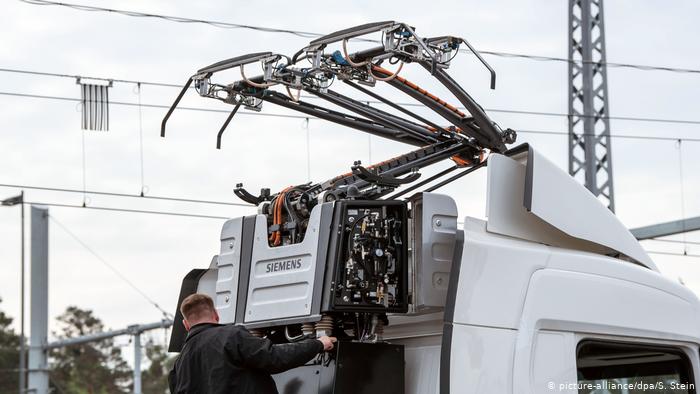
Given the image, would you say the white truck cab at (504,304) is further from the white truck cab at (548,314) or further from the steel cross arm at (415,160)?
the steel cross arm at (415,160)

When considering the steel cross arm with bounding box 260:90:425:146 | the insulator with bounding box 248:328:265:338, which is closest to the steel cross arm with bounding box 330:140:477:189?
the steel cross arm with bounding box 260:90:425:146

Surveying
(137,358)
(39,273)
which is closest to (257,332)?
(39,273)

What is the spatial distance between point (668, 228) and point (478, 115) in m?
17.2

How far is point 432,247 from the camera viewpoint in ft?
19.0

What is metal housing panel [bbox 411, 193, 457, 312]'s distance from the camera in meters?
5.73

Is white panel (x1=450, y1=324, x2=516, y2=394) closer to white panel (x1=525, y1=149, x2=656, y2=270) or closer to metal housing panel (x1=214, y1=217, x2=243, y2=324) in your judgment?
white panel (x1=525, y1=149, x2=656, y2=270)

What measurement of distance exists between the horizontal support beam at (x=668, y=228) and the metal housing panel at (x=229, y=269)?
16.8 m

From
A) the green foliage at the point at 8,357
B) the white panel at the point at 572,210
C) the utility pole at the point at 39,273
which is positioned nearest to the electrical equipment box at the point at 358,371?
the white panel at the point at 572,210

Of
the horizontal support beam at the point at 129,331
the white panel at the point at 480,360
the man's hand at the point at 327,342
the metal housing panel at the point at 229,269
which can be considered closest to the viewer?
the white panel at the point at 480,360

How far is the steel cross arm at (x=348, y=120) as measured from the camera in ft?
22.2

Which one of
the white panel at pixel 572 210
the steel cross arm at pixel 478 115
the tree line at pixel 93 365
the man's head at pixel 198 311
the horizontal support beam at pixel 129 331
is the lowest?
the tree line at pixel 93 365

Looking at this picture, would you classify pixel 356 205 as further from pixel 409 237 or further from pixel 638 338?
pixel 638 338

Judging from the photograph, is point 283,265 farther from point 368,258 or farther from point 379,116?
point 379,116

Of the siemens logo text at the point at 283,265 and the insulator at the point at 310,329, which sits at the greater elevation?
the siemens logo text at the point at 283,265
